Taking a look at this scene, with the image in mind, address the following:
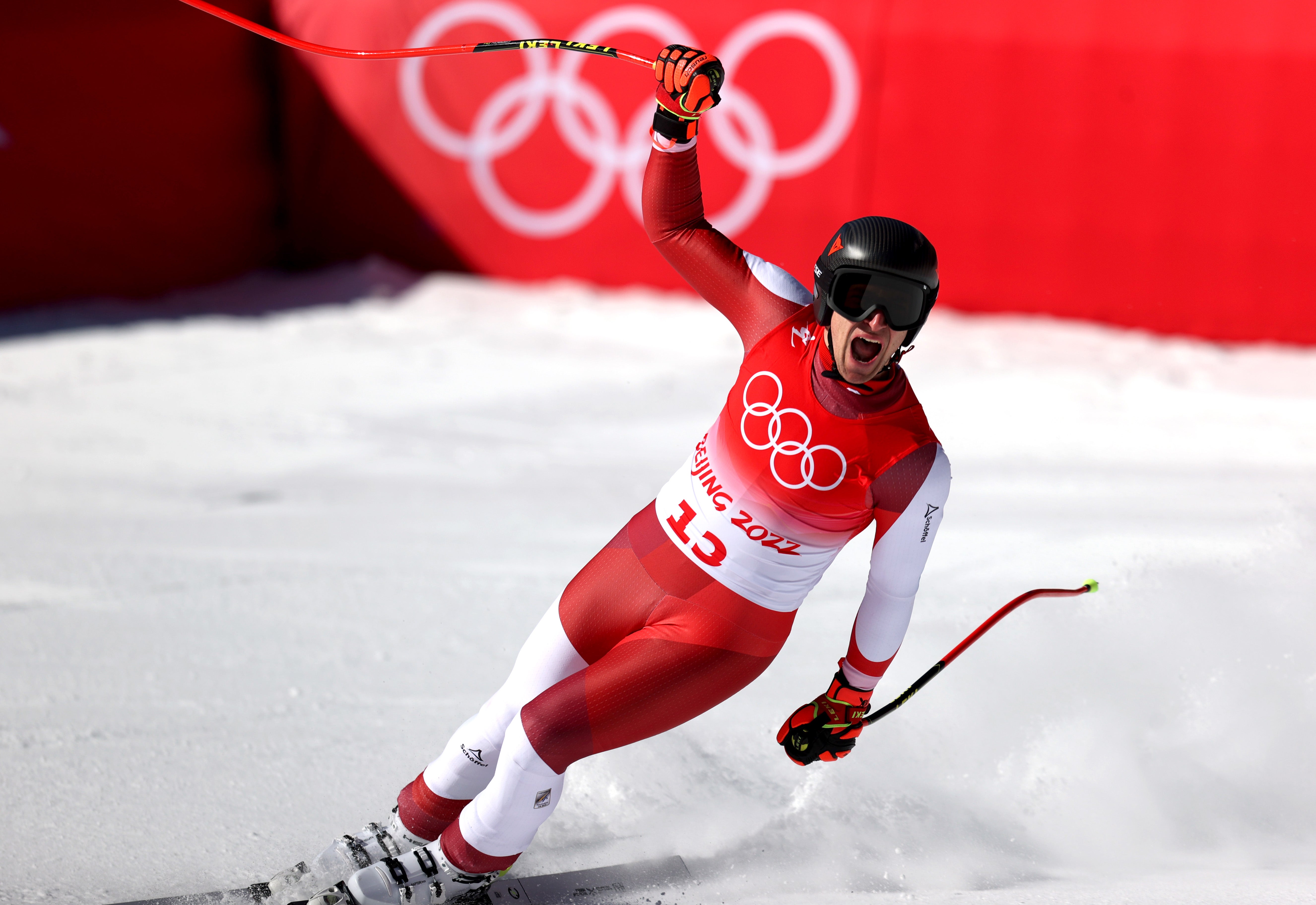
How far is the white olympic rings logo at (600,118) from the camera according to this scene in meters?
8.23

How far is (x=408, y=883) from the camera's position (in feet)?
9.34

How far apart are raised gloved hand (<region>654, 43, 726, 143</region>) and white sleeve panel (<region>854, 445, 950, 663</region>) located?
928 millimetres

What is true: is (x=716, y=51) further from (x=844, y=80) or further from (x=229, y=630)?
(x=229, y=630)

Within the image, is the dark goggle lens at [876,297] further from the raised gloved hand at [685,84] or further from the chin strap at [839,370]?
the raised gloved hand at [685,84]

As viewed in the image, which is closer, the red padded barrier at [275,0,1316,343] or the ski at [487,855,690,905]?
the ski at [487,855,690,905]

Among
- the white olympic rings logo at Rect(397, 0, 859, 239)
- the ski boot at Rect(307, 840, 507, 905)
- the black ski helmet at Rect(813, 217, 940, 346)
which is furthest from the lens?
the white olympic rings logo at Rect(397, 0, 859, 239)

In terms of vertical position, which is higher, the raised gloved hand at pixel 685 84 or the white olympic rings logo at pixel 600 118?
the raised gloved hand at pixel 685 84

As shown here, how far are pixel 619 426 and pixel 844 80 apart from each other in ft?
10.2

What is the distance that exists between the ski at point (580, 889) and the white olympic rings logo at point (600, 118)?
5.87 metres

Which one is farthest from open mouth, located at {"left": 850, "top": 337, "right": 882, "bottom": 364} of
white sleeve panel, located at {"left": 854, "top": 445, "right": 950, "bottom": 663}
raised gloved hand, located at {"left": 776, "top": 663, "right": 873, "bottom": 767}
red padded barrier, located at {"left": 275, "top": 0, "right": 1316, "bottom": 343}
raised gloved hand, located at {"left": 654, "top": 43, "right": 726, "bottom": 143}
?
red padded barrier, located at {"left": 275, "top": 0, "right": 1316, "bottom": 343}

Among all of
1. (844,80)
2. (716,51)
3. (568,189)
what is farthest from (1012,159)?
(568,189)

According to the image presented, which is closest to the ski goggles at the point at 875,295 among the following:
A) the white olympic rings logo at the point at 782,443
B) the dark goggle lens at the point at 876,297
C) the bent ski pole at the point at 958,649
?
the dark goggle lens at the point at 876,297

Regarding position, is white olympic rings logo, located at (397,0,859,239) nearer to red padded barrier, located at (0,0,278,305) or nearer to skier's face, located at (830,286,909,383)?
red padded barrier, located at (0,0,278,305)

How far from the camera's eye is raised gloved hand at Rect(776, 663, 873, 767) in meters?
2.89
